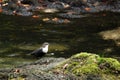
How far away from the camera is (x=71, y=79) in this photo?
6066mm

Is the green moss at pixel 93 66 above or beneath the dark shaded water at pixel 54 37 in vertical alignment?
above

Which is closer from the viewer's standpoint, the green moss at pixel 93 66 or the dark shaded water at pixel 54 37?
the green moss at pixel 93 66

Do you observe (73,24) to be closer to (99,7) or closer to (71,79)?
(99,7)

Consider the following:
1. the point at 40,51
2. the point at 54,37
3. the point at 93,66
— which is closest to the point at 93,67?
the point at 93,66

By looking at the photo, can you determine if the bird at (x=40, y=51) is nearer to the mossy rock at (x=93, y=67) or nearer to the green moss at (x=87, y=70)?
the mossy rock at (x=93, y=67)

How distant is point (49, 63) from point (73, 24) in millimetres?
8281

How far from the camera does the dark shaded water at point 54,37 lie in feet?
39.3

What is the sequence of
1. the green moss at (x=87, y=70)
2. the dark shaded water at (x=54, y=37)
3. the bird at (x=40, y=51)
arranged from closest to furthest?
the green moss at (x=87, y=70) → the bird at (x=40, y=51) → the dark shaded water at (x=54, y=37)

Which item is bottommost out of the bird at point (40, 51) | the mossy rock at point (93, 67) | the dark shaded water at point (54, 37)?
the dark shaded water at point (54, 37)

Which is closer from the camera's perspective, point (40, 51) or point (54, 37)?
point (40, 51)

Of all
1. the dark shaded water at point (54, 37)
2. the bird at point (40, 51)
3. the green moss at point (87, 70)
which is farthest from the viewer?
the dark shaded water at point (54, 37)

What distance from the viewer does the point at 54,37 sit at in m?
13.7

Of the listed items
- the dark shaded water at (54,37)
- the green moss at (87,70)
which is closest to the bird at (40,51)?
the dark shaded water at (54,37)

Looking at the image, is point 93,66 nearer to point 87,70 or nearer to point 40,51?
point 87,70
